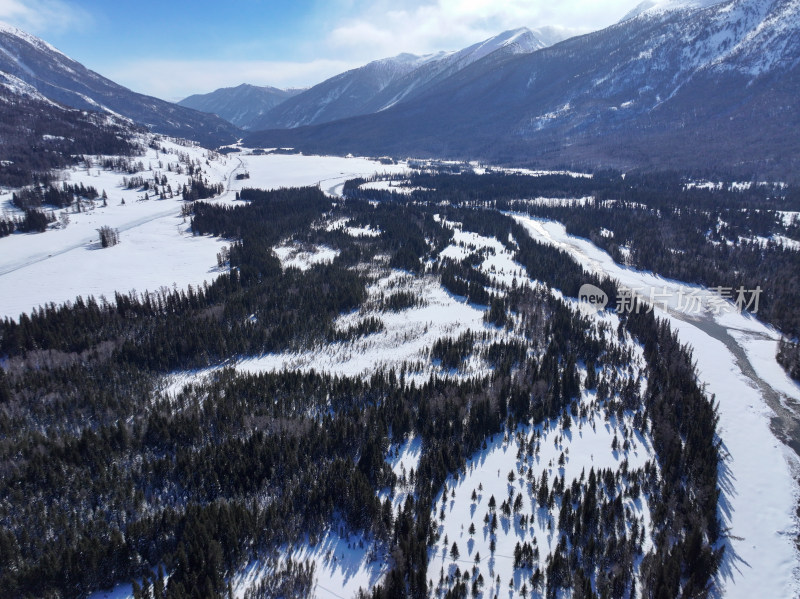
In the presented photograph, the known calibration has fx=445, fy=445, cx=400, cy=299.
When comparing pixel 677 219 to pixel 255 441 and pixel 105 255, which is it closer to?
pixel 255 441

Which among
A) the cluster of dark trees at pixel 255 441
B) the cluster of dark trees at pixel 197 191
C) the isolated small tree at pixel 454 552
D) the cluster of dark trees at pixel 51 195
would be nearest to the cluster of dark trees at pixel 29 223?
the cluster of dark trees at pixel 51 195

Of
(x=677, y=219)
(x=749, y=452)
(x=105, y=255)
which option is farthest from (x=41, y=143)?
(x=749, y=452)

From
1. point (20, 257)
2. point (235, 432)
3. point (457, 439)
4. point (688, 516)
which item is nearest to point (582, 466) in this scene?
point (688, 516)

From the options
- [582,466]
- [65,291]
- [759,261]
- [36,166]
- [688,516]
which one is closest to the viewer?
[688,516]

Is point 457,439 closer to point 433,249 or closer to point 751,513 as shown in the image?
point 751,513

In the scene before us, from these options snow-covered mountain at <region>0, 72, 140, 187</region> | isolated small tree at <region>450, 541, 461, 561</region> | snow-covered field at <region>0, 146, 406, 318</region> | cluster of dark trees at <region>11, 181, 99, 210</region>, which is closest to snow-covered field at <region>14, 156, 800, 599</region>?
isolated small tree at <region>450, 541, 461, 561</region>

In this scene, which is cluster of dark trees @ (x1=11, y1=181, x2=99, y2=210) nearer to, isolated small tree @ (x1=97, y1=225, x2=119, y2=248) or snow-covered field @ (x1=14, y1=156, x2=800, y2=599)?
snow-covered field @ (x1=14, y1=156, x2=800, y2=599)
